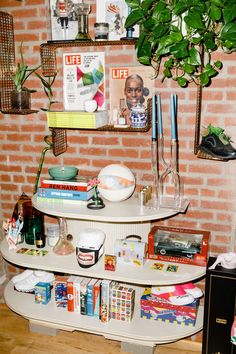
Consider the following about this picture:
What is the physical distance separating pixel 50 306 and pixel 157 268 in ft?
2.34

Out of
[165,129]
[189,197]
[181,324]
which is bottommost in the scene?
[181,324]

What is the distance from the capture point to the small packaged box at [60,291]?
2344mm

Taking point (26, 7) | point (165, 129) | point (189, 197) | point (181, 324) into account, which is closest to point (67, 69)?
point (26, 7)

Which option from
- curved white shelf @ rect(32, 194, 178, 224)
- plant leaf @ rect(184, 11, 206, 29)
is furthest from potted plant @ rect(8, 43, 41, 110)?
plant leaf @ rect(184, 11, 206, 29)

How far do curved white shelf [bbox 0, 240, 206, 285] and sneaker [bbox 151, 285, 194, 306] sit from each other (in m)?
0.15

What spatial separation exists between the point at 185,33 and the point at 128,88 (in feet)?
1.36

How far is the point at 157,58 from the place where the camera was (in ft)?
6.95

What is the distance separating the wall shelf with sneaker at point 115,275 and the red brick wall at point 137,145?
0.24 m

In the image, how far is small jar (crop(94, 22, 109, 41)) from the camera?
6.90 ft

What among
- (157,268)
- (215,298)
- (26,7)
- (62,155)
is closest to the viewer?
(215,298)

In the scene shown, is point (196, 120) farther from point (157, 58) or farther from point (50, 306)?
point (50, 306)

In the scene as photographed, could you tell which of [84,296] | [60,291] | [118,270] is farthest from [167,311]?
[60,291]

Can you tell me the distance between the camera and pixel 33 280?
251 cm

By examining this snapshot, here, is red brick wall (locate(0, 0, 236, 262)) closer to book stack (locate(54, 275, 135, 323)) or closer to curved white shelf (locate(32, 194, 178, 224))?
curved white shelf (locate(32, 194, 178, 224))
